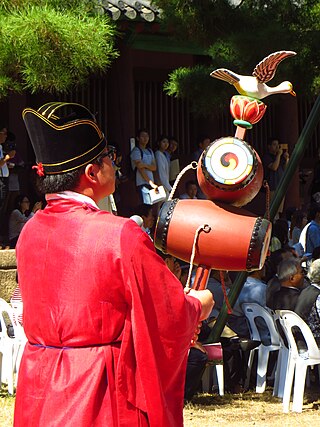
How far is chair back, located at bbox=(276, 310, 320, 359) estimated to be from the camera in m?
7.01

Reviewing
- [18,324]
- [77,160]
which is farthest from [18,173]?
[77,160]

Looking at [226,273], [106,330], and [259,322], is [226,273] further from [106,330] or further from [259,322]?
[106,330]

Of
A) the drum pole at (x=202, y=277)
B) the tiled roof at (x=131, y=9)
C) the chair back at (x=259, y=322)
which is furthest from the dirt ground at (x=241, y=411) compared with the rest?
the tiled roof at (x=131, y=9)

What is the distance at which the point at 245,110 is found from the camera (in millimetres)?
3578

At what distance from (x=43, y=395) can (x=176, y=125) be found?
9.73 m

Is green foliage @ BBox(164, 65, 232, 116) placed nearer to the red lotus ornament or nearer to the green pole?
the green pole

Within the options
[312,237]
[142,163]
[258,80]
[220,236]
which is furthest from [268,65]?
[142,163]

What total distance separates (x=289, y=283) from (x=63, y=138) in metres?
4.91

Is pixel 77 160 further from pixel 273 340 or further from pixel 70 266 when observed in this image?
pixel 273 340

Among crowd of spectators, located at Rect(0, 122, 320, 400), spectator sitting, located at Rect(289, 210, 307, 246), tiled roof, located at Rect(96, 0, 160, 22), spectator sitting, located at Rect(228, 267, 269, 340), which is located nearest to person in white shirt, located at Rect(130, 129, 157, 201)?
crowd of spectators, located at Rect(0, 122, 320, 400)

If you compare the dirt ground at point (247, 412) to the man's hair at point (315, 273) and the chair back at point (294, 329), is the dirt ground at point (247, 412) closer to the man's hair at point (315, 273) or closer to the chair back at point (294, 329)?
the chair back at point (294, 329)

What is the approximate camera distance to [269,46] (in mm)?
7590

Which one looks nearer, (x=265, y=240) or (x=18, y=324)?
(x=265, y=240)

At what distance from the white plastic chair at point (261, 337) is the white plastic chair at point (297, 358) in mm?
554
